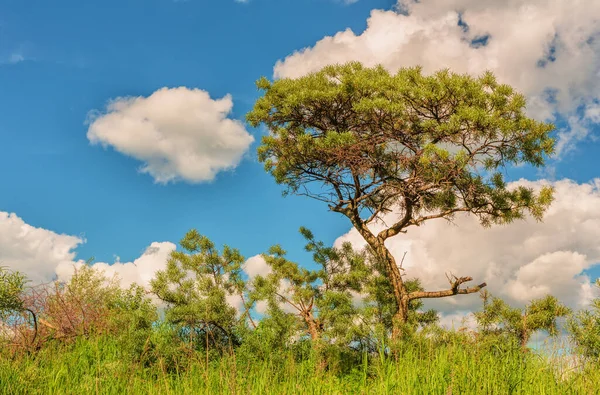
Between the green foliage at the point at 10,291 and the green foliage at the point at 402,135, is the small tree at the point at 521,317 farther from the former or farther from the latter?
the green foliage at the point at 10,291

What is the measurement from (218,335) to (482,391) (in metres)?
7.47

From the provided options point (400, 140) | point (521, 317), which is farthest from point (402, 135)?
point (521, 317)

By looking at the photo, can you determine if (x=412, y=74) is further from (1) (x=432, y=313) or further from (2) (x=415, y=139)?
(1) (x=432, y=313)

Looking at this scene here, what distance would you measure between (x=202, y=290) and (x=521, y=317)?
7.85m

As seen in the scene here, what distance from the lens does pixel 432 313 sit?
46.1ft

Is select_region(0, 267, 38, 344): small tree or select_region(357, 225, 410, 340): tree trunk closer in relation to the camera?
select_region(0, 267, 38, 344): small tree

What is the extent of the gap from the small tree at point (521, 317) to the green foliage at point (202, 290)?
6.11m

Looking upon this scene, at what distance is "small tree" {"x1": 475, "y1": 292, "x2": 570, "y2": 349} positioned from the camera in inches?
481

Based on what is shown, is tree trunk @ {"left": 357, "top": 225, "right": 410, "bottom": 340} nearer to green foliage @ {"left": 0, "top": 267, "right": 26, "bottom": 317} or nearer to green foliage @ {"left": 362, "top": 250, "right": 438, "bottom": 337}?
green foliage @ {"left": 362, "top": 250, "right": 438, "bottom": 337}

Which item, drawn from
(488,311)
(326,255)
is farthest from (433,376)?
(326,255)

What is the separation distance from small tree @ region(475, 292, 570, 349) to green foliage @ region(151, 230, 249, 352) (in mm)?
6105

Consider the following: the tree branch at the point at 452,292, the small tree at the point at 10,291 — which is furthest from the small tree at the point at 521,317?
the small tree at the point at 10,291

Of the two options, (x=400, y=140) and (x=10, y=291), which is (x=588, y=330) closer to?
(x=400, y=140)

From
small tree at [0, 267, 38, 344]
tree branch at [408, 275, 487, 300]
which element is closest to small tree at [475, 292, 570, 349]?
tree branch at [408, 275, 487, 300]
